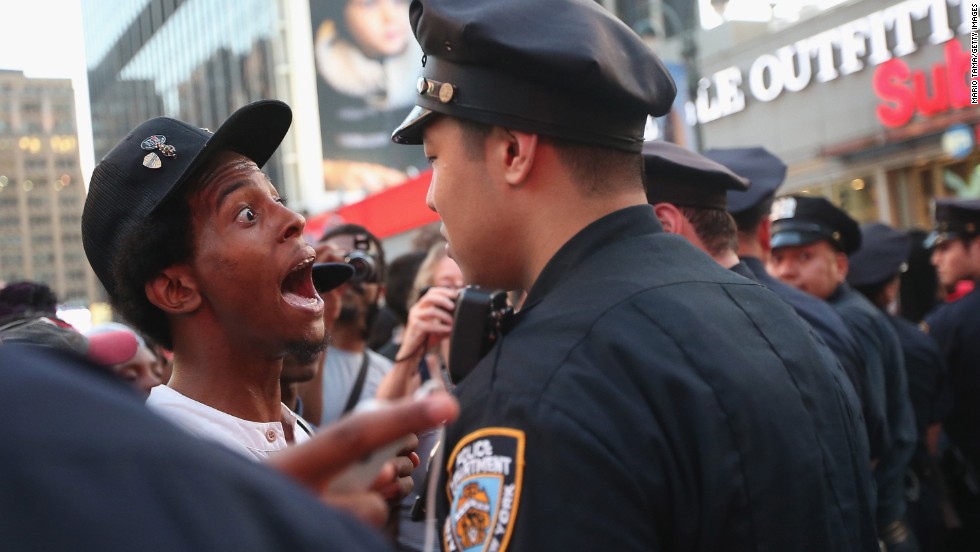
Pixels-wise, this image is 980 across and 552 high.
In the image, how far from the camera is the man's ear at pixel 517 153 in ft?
6.33

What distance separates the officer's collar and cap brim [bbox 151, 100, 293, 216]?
3.12 feet

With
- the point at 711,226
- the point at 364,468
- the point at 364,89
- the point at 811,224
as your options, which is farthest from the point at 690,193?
the point at 364,89

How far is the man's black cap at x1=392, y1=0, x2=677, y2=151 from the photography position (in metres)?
1.87

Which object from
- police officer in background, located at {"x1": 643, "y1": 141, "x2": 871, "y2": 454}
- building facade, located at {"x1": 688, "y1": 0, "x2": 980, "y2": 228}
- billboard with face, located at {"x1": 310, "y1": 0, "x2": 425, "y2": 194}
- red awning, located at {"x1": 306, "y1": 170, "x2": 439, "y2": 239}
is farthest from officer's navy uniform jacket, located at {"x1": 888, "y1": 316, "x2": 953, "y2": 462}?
billboard with face, located at {"x1": 310, "y1": 0, "x2": 425, "y2": 194}

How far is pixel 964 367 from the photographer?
573 cm

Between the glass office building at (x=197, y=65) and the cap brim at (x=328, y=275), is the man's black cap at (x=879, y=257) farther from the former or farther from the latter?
the glass office building at (x=197, y=65)

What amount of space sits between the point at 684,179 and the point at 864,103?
605 inches

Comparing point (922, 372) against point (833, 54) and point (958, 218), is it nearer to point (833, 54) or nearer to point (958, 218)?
point (958, 218)

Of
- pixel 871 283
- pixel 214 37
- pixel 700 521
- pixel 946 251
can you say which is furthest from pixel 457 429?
pixel 214 37

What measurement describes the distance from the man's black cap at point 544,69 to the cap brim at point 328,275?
1.08m

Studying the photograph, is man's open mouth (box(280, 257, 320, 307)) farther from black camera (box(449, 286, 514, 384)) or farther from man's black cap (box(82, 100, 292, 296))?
black camera (box(449, 286, 514, 384))

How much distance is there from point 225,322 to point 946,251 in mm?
5164

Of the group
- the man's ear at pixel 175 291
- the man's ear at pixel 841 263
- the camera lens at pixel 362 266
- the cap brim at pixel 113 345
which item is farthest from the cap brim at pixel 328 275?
the man's ear at pixel 841 263

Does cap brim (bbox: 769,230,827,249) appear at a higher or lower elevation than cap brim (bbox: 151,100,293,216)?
lower
